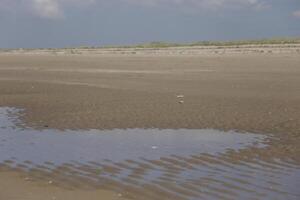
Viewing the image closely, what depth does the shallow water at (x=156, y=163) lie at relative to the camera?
8102mm

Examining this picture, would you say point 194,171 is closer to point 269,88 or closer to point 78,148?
point 78,148

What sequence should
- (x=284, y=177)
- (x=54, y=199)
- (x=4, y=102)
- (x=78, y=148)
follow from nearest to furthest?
(x=54, y=199), (x=284, y=177), (x=78, y=148), (x=4, y=102)

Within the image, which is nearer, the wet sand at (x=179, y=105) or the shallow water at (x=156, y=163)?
the shallow water at (x=156, y=163)

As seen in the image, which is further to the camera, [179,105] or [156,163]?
[179,105]

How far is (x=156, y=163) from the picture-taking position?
980cm

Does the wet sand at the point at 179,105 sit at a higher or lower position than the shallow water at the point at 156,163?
lower

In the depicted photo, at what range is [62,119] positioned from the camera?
1566 centimetres

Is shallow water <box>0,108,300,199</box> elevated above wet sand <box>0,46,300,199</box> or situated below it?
above

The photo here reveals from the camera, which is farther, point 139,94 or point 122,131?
point 139,94

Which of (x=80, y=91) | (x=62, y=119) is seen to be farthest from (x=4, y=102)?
(x=62, y=119)

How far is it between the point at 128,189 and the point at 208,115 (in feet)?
26.4

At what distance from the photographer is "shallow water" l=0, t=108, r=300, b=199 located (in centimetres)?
810

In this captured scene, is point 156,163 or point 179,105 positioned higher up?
point 156,163

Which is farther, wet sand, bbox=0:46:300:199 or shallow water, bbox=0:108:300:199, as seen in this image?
wet sand, bbox=0:46:300:199
